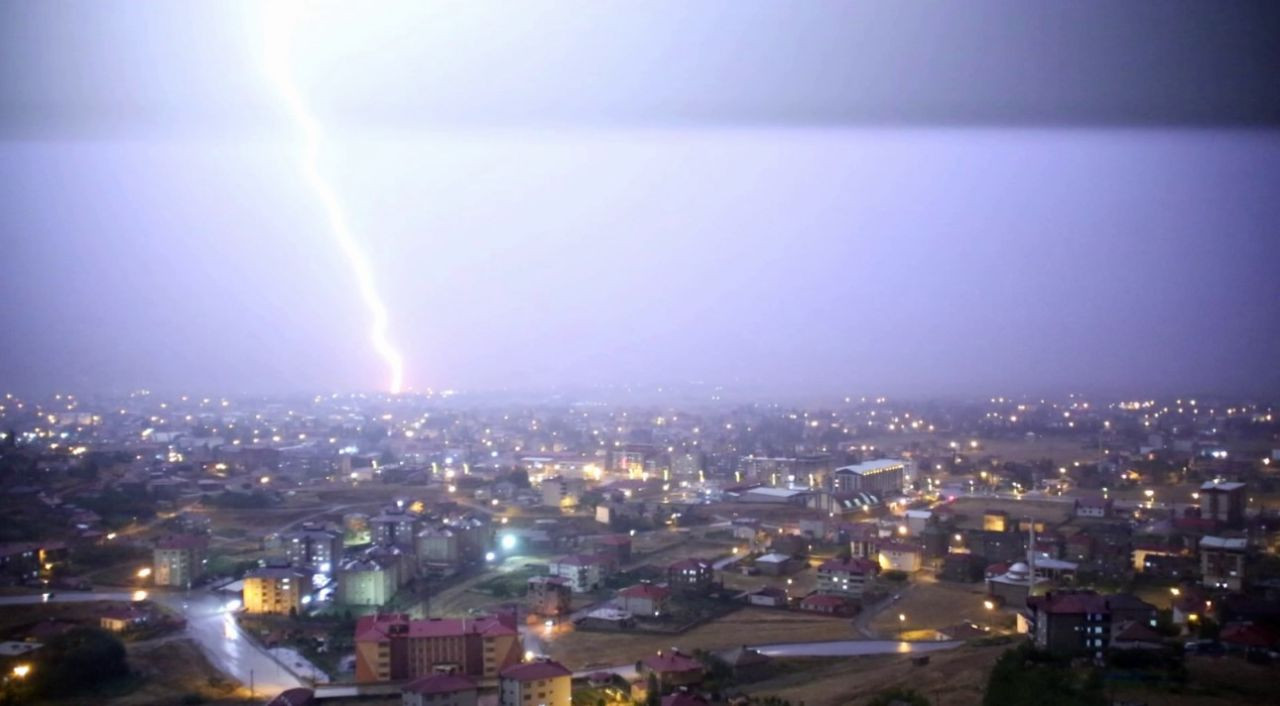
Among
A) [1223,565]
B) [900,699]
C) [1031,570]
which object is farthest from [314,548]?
[1223,565]

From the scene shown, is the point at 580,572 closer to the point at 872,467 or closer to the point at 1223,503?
the point at 1223,503

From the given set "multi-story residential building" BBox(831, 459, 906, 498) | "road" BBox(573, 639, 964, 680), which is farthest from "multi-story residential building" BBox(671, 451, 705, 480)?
"road" BBox(573, 639, 964, 680)

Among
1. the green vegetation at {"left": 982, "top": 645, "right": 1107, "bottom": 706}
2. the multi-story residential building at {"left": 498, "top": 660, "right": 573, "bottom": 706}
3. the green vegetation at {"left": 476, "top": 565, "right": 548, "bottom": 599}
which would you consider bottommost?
the green vegetation at {"left": 476, "top": 565, "right": 548, "bottom": 599}

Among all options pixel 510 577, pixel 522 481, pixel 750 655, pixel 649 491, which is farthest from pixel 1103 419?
pixel 750 655

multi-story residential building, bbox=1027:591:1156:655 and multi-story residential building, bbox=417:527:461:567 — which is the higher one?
multi-story residential building, bbox=1027:591:1156:655

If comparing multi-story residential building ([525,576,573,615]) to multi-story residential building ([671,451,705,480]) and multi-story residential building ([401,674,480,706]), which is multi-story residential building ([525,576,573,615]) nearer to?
multi-story residential building ([401,674,480,706])

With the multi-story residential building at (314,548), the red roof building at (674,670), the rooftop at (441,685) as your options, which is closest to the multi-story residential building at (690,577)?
the red roof building at (674,670)

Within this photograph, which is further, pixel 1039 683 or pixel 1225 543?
pixel 1225 543
